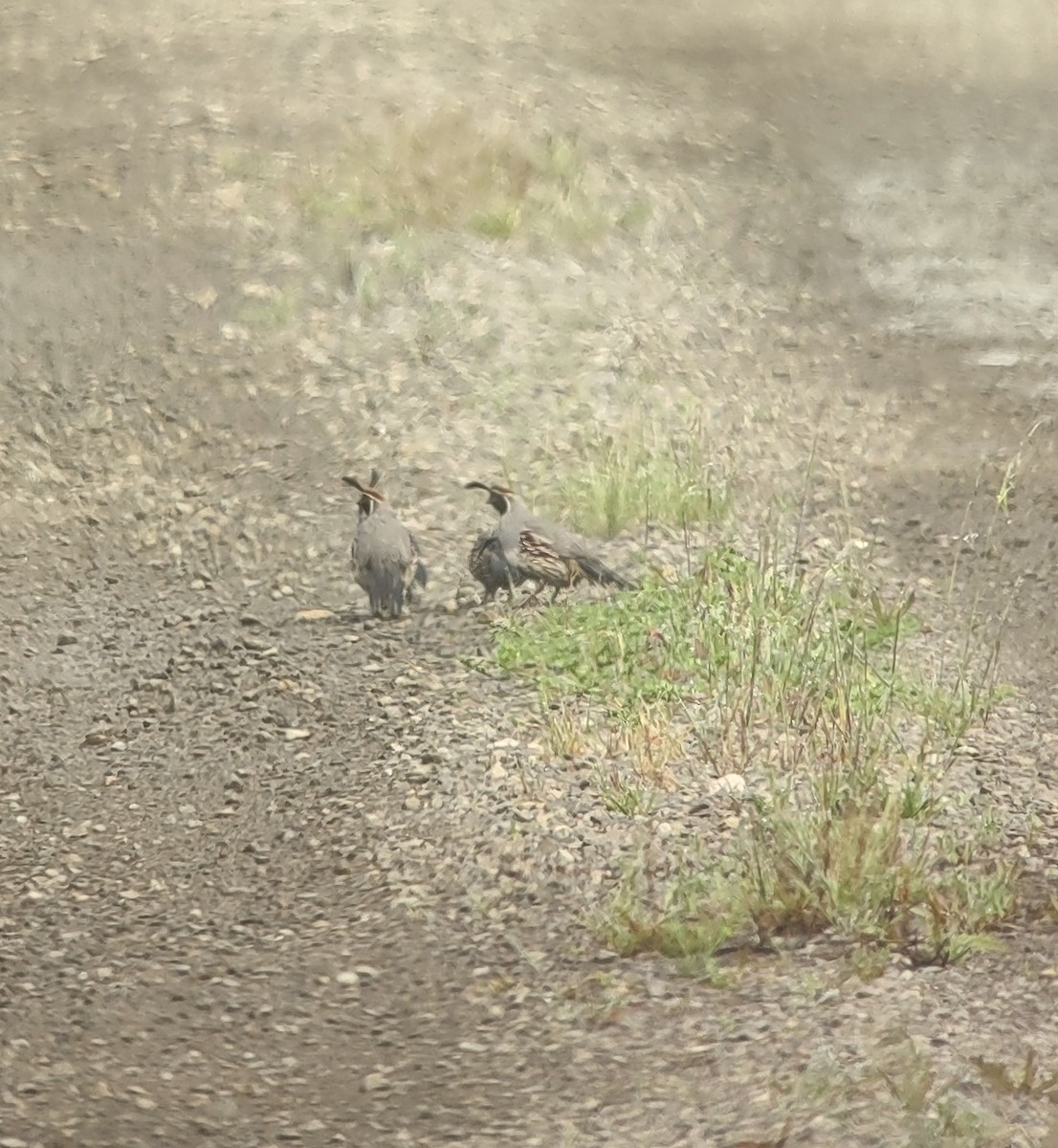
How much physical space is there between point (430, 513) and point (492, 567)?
1.01 m

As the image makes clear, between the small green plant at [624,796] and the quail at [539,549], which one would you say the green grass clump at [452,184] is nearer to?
the quail at [539,549]

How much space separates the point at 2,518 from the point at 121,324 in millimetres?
1656

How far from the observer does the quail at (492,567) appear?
6711mm

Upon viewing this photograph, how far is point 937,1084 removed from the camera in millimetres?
4266

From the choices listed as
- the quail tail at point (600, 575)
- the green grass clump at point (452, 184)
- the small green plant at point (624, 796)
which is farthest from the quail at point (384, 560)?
the green grass clump at point (452, 184)

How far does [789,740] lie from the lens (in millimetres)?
5918

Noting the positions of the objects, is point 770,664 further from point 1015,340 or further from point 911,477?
point 1015,340

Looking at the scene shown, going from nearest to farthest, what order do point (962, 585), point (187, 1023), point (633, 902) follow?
point (187, 1023)
point (633, 902)
point (962, 585)

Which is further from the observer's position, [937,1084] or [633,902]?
[633,902]

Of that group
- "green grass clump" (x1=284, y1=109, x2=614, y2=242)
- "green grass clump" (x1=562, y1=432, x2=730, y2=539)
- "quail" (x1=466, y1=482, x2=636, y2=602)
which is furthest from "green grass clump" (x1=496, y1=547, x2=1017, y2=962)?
"green grass clump" (x1=284, y1=109, x2=614, y2=242)

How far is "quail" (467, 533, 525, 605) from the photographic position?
6711 millimetres

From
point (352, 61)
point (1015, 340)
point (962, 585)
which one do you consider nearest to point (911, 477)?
point (962, 585)

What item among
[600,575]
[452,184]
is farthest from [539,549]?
[452,184]

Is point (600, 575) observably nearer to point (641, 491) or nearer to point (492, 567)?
point (492, 567)
